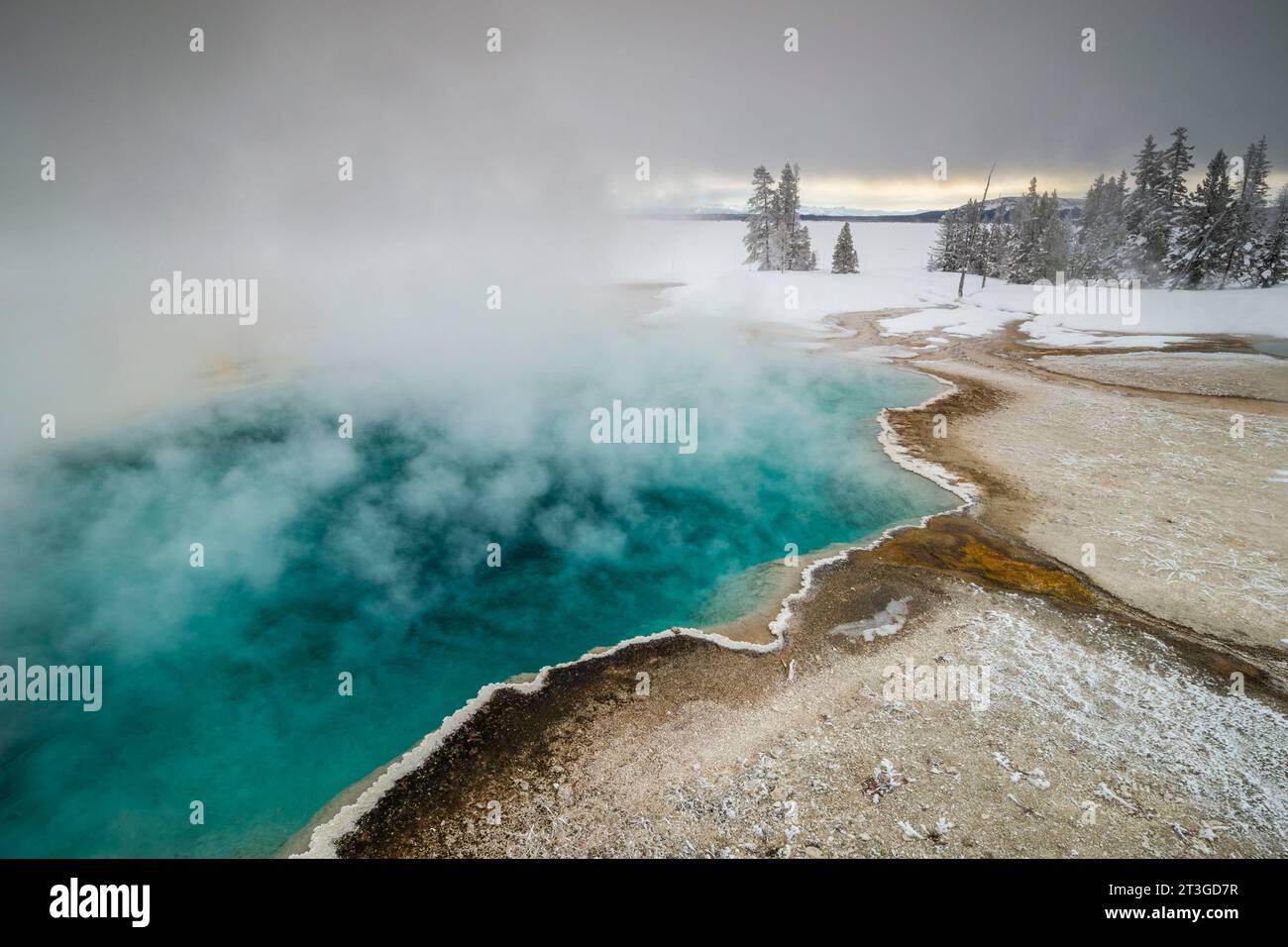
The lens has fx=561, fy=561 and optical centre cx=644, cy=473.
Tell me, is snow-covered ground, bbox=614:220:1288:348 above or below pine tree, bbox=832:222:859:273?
below

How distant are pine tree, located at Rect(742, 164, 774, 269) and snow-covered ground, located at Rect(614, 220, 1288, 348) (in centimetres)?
255

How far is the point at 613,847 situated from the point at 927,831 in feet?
10.2

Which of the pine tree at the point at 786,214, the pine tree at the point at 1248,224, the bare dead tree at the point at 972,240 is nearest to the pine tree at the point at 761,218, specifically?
the pine tree at the point at 786,214

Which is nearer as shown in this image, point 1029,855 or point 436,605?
point 1029,855

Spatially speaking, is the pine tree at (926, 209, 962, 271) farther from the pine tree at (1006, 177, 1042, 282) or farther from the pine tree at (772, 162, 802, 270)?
the pine tree at (772, 162, 802, 270)

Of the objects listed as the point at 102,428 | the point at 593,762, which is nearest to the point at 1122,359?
the point at 593,762

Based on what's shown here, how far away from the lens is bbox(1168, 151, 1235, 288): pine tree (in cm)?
4056

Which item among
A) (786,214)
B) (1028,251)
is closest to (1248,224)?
(1028,251)

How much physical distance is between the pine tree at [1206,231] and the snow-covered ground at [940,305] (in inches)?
297

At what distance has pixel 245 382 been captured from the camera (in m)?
21.8

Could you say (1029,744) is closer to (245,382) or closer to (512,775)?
(512,775)

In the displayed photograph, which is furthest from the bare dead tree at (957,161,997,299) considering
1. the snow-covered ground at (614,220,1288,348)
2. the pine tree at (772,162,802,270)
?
the pine tree at (772,162,802,270)

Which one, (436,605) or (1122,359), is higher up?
(1122,359)
